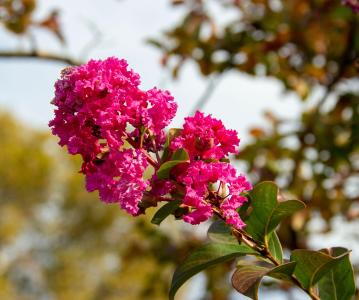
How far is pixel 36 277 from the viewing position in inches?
730

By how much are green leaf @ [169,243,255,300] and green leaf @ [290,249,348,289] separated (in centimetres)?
8

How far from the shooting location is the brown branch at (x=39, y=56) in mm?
2701

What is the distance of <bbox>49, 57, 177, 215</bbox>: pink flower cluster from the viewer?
0.95 meters

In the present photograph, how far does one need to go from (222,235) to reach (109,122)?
278mm

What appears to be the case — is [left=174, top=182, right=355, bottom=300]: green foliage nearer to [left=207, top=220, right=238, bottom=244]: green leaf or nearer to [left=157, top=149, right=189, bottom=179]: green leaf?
[left=207, top=220, right=238, bottom=244]: green leaf

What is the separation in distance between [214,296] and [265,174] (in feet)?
2.63

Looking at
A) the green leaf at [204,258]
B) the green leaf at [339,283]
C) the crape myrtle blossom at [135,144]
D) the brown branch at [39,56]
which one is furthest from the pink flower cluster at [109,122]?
the brown branch at [39,56]

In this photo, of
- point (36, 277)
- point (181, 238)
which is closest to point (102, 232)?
point (36, 277)

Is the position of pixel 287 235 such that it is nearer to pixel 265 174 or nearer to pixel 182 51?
pixel 265 174

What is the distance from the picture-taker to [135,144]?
3.26ft

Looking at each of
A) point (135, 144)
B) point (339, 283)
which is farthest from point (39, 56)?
point (339, 283)

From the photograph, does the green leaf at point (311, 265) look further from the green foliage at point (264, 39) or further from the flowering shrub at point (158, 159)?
the green foliage at point (264, 39)

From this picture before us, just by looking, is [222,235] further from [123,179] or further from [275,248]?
[123,179]

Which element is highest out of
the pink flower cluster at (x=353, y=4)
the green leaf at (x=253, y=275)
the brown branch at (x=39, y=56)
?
the brown branch at (x=39, y=56)
